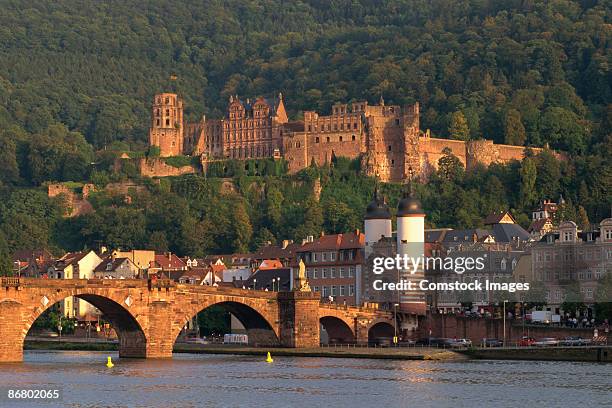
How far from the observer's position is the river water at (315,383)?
2995 inches

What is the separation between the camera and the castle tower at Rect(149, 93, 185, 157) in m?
188

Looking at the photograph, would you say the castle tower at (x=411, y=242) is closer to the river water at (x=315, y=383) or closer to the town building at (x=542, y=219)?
the town building at (x=542, y=219)

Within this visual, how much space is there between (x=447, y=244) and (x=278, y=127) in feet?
194

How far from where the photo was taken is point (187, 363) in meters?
97.4

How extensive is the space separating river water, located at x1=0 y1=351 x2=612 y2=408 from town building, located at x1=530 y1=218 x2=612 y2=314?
1614 cm

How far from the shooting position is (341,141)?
176750 mm

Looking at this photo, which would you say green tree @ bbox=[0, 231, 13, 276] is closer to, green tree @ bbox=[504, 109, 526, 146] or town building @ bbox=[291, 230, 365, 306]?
town building @ bbox=[291, 230, 365, 306]

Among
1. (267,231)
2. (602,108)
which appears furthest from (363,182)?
(602,108)

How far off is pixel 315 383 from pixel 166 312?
17.2 meters

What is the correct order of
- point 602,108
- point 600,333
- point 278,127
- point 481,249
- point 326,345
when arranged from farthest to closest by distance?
point 602,108 → point 278,127 → point 481,249 → point 326,345 → point 600,333

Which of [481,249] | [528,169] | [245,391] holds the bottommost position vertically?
[245,391]

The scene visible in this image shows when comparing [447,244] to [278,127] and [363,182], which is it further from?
[278,127]

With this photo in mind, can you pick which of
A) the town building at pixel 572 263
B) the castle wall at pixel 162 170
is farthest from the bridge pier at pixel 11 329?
the castle wall at pixel 162 170

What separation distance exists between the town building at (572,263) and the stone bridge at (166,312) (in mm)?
10249
